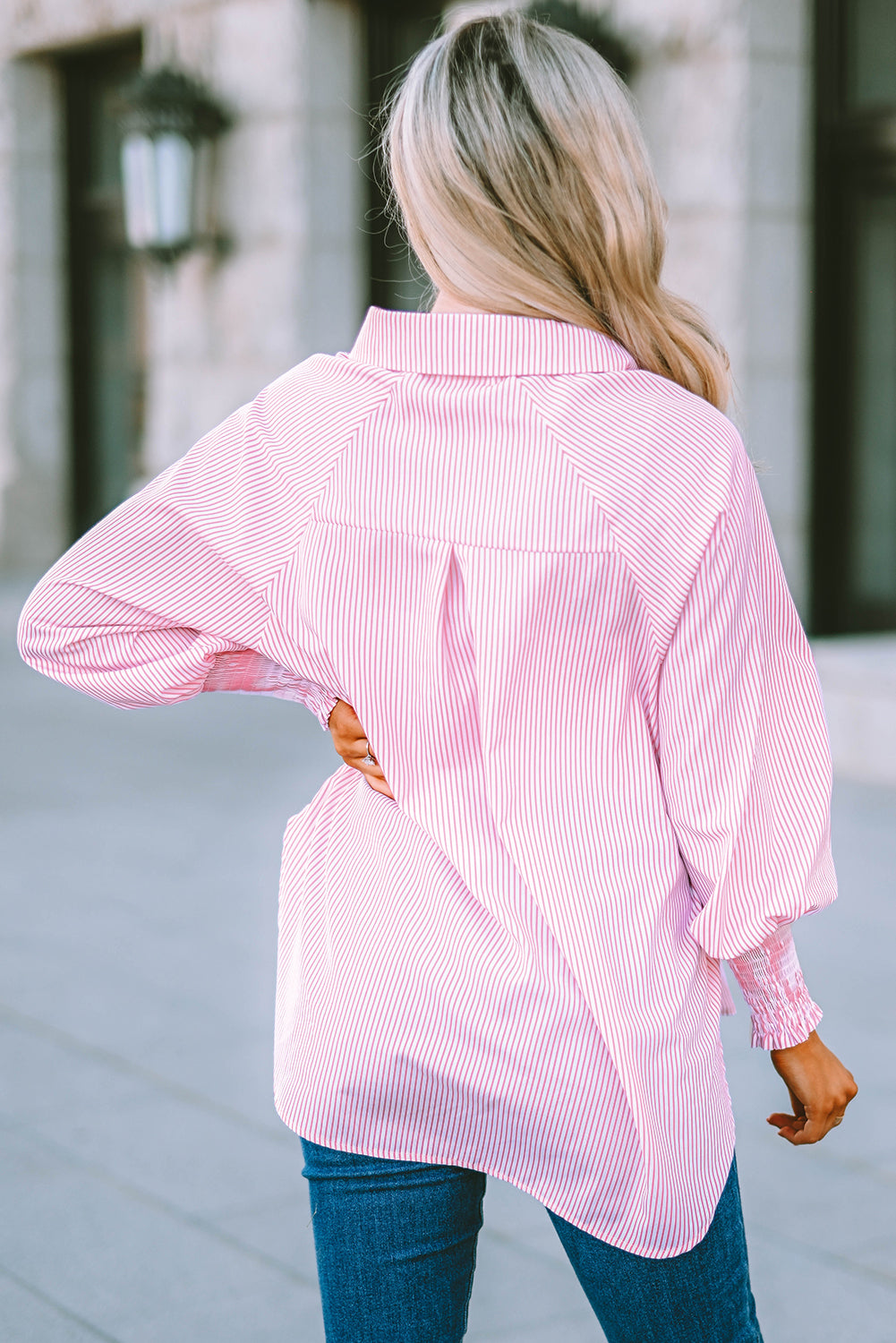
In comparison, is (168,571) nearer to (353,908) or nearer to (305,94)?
(353,908)

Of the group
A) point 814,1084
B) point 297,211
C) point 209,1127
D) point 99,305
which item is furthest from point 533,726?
point 99,305

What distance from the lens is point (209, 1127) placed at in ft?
10.9

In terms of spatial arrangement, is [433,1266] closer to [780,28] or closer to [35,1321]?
[35,1321]

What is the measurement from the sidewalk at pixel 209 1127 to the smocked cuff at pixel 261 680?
1351 mm

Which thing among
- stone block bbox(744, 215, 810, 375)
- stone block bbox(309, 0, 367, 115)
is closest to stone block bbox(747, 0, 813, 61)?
stone block bbox(744, 215, 810, 375)

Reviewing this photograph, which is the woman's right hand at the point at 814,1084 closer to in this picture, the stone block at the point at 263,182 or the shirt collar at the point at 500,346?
the shirt collar at the point at 500,346

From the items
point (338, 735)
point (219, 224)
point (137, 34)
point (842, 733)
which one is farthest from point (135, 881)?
point (137, 34)

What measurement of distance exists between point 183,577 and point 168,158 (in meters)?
8.61

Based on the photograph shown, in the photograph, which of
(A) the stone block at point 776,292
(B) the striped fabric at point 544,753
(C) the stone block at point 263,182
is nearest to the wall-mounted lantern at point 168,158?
(C) the stone block at point 263,182

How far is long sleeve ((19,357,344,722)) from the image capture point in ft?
4.69

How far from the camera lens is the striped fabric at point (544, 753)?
1.31 meters

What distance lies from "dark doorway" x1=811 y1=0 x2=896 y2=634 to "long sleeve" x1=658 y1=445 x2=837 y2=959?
6988 mm

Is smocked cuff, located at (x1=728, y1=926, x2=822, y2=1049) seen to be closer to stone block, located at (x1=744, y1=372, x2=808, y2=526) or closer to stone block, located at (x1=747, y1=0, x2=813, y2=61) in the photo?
stone block, located at (x1=744, y1=372, x2=808, y2=526)

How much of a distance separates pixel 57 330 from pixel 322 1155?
12.0 metres
